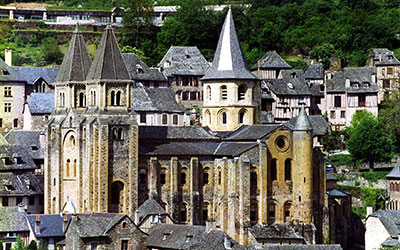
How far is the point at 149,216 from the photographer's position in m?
85.9

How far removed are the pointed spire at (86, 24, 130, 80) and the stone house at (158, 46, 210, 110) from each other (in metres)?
29.6

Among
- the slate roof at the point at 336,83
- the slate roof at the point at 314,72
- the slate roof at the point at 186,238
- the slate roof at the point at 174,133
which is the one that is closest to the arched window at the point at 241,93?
the slate roof at the point at 174,133

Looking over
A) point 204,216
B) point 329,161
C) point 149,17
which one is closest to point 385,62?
point 329,161

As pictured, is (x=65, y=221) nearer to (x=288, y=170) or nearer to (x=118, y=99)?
(x=118, y=99)

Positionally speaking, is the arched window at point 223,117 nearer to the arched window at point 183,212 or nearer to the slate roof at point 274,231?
the arched window at point 183,212

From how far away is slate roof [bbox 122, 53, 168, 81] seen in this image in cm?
11681

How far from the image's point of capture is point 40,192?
313ft

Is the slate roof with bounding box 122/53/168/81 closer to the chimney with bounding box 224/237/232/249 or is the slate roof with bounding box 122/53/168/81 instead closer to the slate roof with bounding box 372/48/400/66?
the slate roof with bounding box 372/48/400/66

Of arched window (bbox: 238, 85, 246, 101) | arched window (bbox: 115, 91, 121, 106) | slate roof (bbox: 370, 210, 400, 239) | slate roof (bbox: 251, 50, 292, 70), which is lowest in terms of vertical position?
slate roof (bbox: 370, 210, 400, 239)

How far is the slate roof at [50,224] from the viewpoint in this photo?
8331 cm

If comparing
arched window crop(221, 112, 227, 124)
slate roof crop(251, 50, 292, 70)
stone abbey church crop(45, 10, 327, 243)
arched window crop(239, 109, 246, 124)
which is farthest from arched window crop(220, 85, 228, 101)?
slate roof crop(251, 50, 292, 70)

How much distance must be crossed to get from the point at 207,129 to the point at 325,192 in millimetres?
11183

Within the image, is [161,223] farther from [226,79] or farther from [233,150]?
[226,79]

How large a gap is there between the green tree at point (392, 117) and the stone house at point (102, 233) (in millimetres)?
39972
